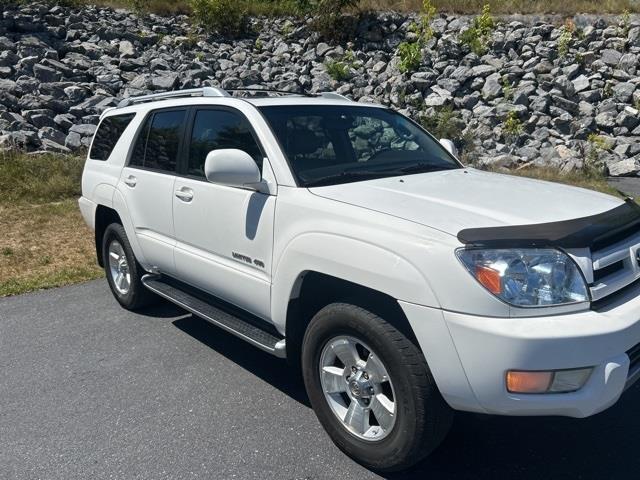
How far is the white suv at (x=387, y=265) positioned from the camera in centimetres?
262

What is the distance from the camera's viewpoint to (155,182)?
187 inches

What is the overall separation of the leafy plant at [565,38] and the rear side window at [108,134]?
14.2 meters

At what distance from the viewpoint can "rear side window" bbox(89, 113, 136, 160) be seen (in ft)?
18.4

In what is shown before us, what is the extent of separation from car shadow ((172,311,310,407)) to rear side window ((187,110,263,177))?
4.62 ft

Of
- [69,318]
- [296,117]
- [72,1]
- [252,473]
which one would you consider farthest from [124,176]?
[72,1]

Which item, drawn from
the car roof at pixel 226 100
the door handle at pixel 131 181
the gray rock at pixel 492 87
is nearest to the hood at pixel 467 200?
the car roof at pixel 226 100

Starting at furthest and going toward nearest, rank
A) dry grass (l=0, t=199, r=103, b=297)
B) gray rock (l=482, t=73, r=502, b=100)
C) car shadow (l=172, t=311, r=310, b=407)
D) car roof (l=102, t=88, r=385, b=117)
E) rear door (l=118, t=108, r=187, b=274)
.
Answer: gray rock (l=482, t=73, r=502, b=100), dry grass (l=0, t=199, r=103, b=297), rear door (l=118, t=108, r=187, b=274), car roof (l=102, t=88, r=385, b=117), car shadow (l=172, t=311, r=310, b=407)

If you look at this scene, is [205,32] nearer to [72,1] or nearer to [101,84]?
[72,1]

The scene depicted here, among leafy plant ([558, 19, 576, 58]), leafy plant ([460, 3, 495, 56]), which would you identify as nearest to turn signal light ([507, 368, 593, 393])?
leafy plant ([558, 19, 576, 58])

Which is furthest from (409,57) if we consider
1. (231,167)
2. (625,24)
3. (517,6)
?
(231,167)

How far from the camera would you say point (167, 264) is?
470 centimetres

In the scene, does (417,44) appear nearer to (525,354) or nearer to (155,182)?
(155,182)

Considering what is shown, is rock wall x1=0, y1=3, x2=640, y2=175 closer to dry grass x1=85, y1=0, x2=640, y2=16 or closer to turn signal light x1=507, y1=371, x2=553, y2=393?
dry grass x1=85, y1=0, x2=640, y2=16

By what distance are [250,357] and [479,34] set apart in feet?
51.5
